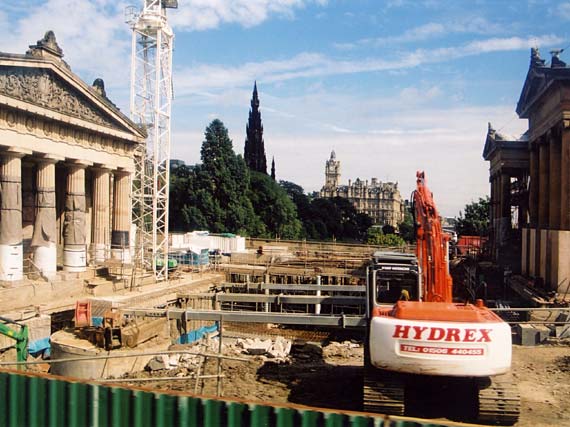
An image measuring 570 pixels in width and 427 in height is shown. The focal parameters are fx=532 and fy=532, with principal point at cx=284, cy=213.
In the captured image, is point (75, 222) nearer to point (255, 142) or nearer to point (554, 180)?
point (554, 180)

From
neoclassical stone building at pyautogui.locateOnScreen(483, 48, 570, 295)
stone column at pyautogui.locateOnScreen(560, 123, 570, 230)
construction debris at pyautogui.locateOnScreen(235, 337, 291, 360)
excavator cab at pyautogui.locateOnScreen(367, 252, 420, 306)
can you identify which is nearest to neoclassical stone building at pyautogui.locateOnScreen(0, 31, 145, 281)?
construction debris at pyautogui.locateOnScreen(235, 337, 291, 360)

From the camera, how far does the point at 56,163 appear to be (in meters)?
28.4

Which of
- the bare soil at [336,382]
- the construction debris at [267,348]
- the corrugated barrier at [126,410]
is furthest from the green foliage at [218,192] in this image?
the corrugated barrier at [126,410]

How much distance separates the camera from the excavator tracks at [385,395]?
905 centimetres

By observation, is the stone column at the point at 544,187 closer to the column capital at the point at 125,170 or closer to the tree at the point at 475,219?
the column capital at the point at 125,170

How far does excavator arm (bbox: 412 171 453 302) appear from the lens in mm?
10375

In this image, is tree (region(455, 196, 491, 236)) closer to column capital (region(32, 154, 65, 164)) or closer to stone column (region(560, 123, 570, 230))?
stone column (region(560, 123, 570, 230))

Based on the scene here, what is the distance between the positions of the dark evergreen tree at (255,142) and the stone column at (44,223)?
199 feet

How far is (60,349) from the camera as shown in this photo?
46.6 feet

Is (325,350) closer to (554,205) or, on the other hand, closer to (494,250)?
(554,205)

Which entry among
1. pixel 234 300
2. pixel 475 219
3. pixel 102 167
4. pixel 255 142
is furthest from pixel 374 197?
pixel 234 300

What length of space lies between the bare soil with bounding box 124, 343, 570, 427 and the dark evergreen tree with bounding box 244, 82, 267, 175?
→ 7340 centimetres

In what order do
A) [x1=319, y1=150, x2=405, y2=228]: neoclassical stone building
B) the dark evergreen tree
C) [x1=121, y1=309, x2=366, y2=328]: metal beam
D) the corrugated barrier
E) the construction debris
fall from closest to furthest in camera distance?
the corrugated barrier, [x1=121, y1=309, x2=366, y2=328]: metal beam, the construction debris, the dark evergreen tree, [x1=319, y1=150, x2=405, y2=228]: neoclassical stone building

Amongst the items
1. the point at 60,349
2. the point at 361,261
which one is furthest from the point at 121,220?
the point at 60,349
